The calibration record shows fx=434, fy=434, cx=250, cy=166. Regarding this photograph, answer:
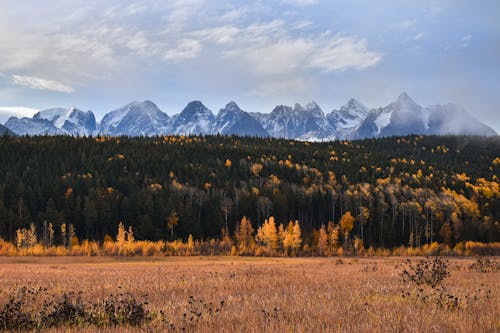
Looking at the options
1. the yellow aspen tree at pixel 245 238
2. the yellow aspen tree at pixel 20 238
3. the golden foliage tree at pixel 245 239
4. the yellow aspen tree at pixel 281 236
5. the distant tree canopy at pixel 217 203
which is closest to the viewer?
the yellow aspen tree at pixel 20 238

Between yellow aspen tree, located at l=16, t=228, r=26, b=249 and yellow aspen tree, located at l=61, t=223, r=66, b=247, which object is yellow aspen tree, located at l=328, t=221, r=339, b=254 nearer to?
yellow aspen tree, located at l=61, t=223, r=66, b=247

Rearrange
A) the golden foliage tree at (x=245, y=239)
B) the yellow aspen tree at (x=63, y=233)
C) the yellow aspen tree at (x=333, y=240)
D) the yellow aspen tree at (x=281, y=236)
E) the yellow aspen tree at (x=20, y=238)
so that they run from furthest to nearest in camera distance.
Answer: the yellow aspen tree at (x=333, y=240), the yellow aspen tree at (x=281, y=236), the yellow aspen tree at (x=63, y=233), the golden foliage tree at (x=245, y=239), the yellow aspen tree at (x=20, y=238)

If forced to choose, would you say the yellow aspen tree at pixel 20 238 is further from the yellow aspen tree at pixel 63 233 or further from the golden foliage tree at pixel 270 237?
the golden foliage tree at pixel 270 237

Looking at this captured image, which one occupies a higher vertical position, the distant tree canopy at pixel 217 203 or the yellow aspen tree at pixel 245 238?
the distant tree canopy at pixel 217 203

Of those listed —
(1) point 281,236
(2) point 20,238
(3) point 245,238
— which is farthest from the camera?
(3) point 245,238

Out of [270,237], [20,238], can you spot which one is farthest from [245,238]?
[20,238]

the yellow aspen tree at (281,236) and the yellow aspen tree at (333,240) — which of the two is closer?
the yellow aspen tree at (281,236)

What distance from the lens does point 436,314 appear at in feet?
35.7

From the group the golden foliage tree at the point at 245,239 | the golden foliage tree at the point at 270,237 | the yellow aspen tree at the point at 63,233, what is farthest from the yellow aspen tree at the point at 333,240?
the yellow aspen tree at the point at 63,233

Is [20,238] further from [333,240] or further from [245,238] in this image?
[333,240]

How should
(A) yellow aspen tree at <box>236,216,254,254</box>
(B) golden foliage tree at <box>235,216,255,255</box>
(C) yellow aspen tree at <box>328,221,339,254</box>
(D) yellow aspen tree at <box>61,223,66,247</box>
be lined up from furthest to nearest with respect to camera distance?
(C) yellow aspen tree at <box>328,221,339,254</box> → (D) yellow aspen tree at <box>61,223,66,247</box> → (A) yellow aspen tree at <box>236,216,254,254</box> → (B) golden foliage tree at <box>235,216,255,255</box>

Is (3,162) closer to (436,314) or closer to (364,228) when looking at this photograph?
(364,228)

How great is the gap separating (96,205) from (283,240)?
179 feet

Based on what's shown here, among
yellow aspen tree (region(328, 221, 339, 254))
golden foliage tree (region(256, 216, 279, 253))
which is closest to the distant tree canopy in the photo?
golden foliage tree (region(256, 216, 279, 253))
